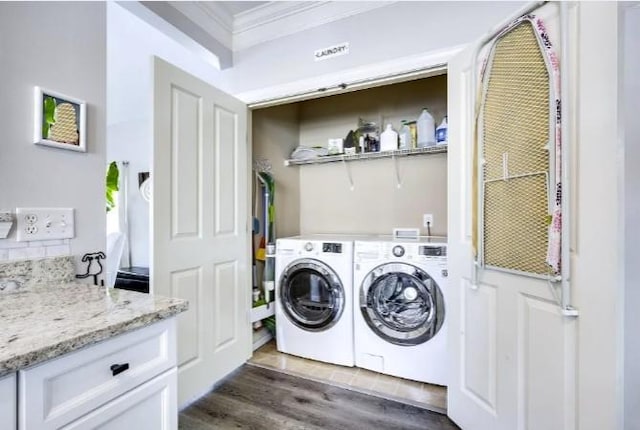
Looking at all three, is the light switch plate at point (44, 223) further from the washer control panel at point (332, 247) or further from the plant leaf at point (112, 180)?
the plant leaf at point (112, 180)

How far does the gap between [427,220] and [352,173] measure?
0.86m

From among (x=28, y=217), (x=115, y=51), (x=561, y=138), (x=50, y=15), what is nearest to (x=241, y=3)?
(x=50, y=15)

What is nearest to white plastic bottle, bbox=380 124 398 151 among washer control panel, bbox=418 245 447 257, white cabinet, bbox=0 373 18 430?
washer control panel, bbox=418 245 447 257

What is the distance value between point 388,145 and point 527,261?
1.61 m

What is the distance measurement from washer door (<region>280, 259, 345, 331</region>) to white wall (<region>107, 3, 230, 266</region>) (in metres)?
1.34

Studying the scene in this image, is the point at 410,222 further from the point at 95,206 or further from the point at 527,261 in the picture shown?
the point at 95,206

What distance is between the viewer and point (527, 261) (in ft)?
3.88

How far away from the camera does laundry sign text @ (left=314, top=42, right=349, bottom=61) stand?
186 centimetres

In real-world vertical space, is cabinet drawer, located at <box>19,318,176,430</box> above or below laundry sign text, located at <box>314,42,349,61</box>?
below

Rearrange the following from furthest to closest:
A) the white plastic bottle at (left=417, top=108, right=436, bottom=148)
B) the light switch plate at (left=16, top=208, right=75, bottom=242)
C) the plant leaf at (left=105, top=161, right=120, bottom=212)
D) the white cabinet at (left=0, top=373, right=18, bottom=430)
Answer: the plant leaf at (left=105, top=161, right=120, bottom=212) → the white plastic bottle at (left=417, top=108, right=436, bottom=148) → the light switch plate at (left=16, top=208, right=75, bottom=242) → the white cabinet at (left=0, top=373, right=18, bottom=430)

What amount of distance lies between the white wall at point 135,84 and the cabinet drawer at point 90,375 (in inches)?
42.3

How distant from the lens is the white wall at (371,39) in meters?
1.56

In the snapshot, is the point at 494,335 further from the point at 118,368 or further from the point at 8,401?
the point at 8,401

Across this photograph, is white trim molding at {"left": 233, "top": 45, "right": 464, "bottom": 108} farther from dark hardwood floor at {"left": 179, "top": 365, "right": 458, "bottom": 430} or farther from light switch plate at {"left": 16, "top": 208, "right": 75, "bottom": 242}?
dark hardwood floor at {"left": 179, "top": 365, "right": 458, "bottom": 430}
